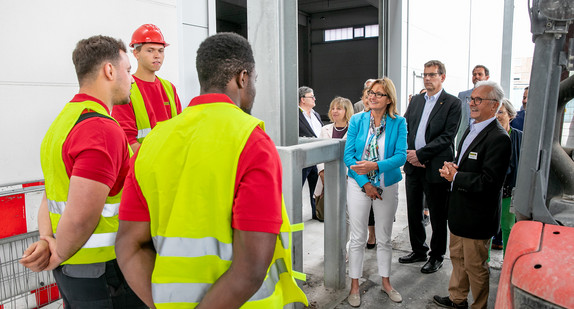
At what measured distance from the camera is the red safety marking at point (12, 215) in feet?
10.8

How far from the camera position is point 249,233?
1264 millimetres

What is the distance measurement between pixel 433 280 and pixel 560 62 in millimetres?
3050

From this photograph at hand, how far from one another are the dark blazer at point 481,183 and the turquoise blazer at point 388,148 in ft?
1.97

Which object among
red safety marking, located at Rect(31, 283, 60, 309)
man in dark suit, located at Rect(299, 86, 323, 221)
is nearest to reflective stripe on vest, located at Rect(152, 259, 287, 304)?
red safety marking, located at Rect(31, 283, 60, 309)

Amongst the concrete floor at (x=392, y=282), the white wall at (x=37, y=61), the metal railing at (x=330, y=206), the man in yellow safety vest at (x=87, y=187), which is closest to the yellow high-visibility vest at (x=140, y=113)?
the man in yellow safety vest at (x=87, y=187)

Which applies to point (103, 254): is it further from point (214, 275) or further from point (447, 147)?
point (447, 147)

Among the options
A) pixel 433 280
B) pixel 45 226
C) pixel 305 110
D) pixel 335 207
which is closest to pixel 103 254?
pixel 45 226

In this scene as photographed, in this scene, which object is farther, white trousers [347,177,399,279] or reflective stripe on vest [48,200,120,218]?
white trousers [347,177,399,279]

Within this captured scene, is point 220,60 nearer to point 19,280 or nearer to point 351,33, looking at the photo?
point 19,280

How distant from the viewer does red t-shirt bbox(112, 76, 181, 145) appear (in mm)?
2932

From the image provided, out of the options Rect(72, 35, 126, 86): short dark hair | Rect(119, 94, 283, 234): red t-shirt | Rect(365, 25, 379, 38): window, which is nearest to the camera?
Rect(119, 94, 283, 234): red t-shirt

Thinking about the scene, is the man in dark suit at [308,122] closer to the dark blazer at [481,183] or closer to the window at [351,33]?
the dark blazer at [481,183]

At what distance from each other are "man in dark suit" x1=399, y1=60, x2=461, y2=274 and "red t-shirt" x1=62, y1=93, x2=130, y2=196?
3.54 m

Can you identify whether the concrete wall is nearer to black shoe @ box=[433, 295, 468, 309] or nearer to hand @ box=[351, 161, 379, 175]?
hand @ box=[351, 161, 379, 175]
